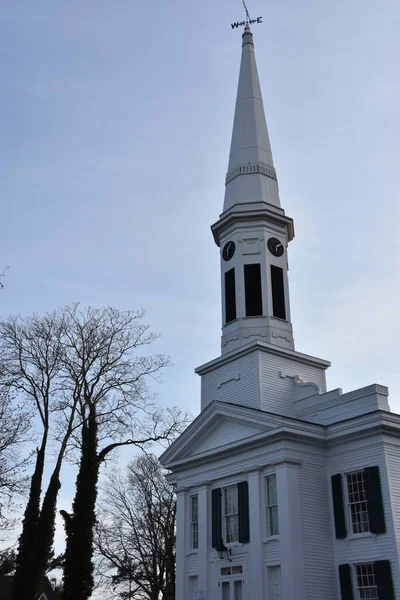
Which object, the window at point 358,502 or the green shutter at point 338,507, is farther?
the green shutter at point 338,507

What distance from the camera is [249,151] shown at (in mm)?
32781

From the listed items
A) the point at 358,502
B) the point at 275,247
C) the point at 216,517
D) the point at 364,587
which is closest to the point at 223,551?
the point at 216,517

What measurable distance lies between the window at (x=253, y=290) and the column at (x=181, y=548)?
798 centimetres

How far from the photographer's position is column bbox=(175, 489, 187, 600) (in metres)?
25.3

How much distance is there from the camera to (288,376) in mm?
27000

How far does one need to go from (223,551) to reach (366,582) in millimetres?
5146

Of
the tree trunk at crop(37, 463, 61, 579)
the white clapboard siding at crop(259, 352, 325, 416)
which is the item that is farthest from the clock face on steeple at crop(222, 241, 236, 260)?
the tree trunk at crop(37, 463, 61, 579)

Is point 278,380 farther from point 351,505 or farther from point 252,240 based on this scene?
point 252,240

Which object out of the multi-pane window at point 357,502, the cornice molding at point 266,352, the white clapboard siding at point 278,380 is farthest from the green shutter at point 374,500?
the cornice molding at point 266,352

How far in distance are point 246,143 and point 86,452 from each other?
16749 millimetres

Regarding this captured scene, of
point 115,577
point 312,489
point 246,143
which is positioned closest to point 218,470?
point 312,489

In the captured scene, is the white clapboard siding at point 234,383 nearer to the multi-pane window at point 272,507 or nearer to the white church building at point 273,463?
the white church building at point 273,463

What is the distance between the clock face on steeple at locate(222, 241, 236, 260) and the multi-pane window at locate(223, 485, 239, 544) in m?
10.5

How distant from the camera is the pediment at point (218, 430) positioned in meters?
24.1
